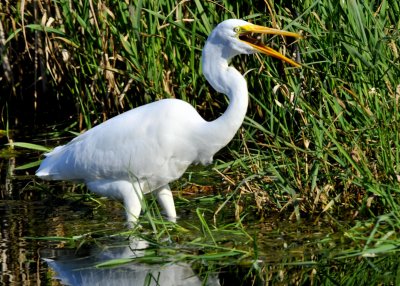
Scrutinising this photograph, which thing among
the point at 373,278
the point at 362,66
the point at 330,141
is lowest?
the point at 373,278

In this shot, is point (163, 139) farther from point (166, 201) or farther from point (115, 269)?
point (115, 269)

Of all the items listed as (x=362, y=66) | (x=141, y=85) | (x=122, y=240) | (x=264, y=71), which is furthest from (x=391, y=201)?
(x=141, y=85)

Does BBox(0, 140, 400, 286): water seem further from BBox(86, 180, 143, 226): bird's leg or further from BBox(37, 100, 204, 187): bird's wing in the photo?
BBox(37, 100, 204, 187): bird's wing

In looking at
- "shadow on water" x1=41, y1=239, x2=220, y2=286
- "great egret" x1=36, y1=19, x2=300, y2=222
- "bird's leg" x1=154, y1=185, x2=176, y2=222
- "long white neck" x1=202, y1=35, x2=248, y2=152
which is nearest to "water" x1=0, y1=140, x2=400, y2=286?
"shadow on water" x1=41, y1=239, x2=220, y2=286

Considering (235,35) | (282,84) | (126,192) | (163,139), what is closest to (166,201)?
(126,192)

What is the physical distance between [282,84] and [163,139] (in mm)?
750

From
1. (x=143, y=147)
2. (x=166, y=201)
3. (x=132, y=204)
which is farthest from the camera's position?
(x=166, y=201)

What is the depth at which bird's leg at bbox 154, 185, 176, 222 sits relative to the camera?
5809 millimetres

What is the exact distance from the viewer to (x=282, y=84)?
575 cm

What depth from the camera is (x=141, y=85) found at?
23.6 feet

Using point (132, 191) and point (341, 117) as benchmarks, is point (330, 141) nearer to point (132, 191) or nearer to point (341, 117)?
point (341, 117)

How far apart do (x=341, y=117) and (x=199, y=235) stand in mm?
984

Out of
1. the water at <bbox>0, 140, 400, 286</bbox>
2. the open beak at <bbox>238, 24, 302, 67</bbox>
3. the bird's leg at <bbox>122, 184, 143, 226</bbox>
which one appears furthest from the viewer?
the bird's leg at <bbox>122, 184, 143, 226</bbox>

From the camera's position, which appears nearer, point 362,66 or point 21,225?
point 362,66
